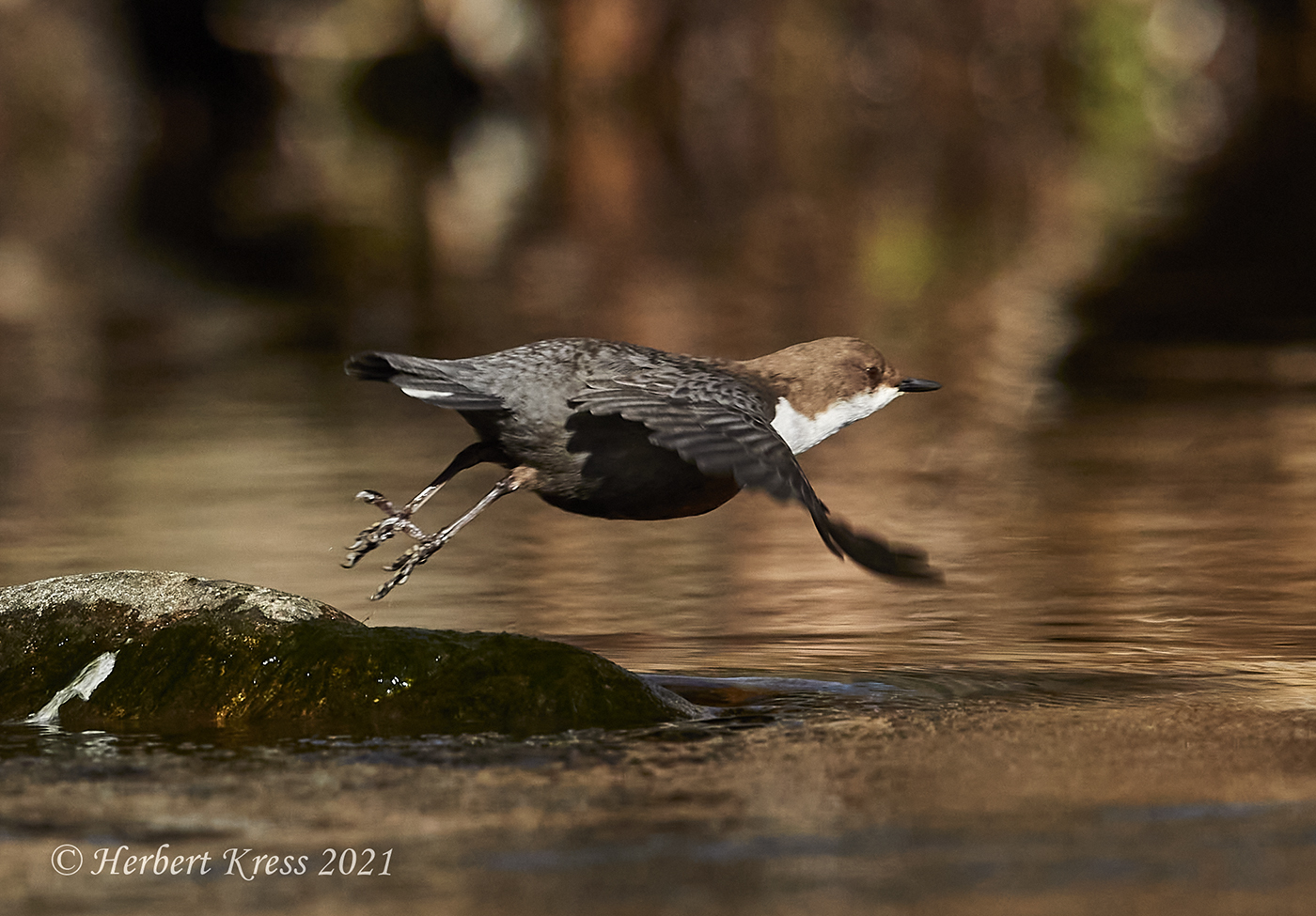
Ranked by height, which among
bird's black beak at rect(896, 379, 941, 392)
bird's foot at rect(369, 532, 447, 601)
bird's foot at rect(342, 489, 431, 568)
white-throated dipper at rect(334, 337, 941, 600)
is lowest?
bird's foot at rect(369, 532, 447, 601)

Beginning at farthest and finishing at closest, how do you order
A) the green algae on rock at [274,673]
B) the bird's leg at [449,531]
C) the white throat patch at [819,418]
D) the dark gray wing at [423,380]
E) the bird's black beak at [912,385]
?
the bird's black beak at [912,385] < the white throat patch at [819,418] < the bird's leg at [449,531] < the dark gray wing at [423,380] < the green algae on rock at [274,673]

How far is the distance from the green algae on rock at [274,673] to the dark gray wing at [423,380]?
69 centimetres

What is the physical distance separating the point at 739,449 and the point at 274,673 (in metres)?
1.34

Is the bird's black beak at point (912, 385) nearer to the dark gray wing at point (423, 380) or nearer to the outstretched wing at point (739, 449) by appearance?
the outstretched wing at point (739, 449)

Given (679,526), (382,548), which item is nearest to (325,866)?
(382,548)

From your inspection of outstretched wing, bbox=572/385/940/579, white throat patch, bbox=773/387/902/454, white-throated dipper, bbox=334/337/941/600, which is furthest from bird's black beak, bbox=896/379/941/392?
outstretched wing, bbox=572/385/940/579

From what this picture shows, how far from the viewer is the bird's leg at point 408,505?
6.09 meters

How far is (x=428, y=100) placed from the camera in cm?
4353

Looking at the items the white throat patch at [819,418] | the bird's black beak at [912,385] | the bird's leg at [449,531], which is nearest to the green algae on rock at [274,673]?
the bird's leg at [449,531]

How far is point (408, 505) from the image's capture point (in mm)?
6223

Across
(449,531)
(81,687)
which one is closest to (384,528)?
(449,531)

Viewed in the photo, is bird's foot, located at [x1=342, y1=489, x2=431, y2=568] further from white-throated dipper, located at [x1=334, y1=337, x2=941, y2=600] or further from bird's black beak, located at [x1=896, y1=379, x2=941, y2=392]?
bird's black beak, located at [x1=896, y1=379, x2=941, y2=392]

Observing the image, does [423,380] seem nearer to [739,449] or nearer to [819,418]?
[739,449]

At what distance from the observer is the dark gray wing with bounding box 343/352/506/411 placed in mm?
5633
